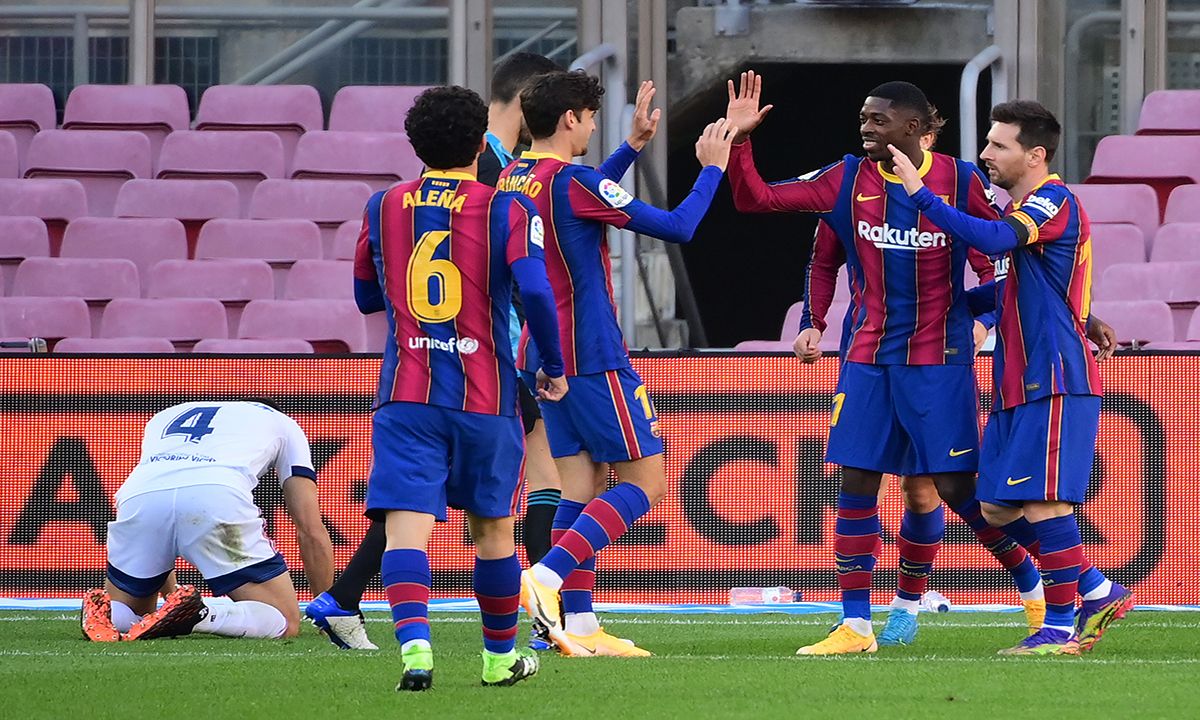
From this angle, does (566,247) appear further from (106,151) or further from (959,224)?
(106,151)

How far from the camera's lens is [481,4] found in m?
13.2

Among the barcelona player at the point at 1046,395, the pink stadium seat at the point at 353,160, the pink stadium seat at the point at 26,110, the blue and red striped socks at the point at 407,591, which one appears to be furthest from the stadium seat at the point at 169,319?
the blue and red striped socks at the point at 407,591

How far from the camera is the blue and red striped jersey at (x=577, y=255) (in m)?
6.14

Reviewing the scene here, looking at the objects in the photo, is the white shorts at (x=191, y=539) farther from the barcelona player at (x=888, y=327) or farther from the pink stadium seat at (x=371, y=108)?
the pink stadium seat at (x=371, y=108)

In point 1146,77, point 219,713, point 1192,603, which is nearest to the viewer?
point 219,713

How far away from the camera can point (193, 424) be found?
728 centimetres

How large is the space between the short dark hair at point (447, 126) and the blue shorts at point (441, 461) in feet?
2.13

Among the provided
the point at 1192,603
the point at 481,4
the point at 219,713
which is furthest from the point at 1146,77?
the point at 219,713

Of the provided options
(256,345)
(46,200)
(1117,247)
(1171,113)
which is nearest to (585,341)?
→ (256,345)

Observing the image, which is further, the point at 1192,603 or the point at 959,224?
the point at 1192,603

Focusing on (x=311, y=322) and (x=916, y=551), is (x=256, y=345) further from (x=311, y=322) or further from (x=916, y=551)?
(x=916, y=551)

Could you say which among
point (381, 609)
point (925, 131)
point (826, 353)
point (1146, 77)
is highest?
point (1146, 77)

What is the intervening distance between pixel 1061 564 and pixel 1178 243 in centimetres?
560

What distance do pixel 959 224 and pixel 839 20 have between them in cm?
773
